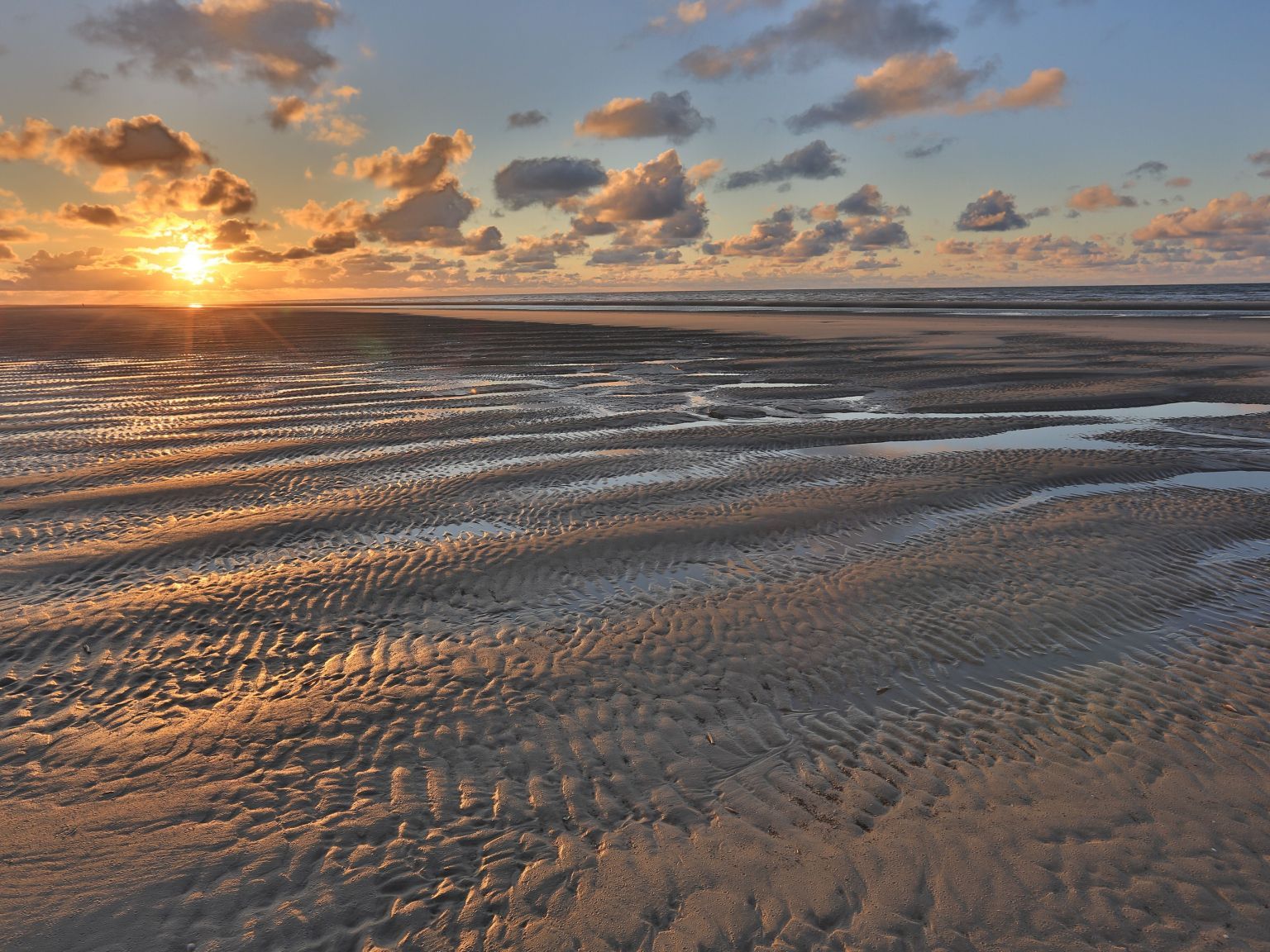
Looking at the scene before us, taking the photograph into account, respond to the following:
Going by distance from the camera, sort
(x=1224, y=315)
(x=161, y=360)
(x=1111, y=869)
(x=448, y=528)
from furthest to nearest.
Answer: (x=1224, y=315), (x=161, y=360), (x=448, y=528), (x=1111, y=869)

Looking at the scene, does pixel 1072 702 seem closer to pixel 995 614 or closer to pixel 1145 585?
pixel 995 614

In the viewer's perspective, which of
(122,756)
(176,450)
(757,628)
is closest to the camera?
(122,756)

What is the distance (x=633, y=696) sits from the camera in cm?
682

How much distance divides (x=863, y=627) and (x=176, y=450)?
14.8m

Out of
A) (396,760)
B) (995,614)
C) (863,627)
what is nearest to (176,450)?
(396,760)

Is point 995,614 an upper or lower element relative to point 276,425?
lower

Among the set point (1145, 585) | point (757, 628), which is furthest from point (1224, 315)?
point (757, 628)

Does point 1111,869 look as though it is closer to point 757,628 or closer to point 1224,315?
point 757,628

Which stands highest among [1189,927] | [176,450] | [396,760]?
[176,450]

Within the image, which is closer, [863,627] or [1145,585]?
[863,627]

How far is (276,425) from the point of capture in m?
18.3

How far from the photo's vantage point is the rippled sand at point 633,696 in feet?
15.0

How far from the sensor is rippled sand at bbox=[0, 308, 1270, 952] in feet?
15.0

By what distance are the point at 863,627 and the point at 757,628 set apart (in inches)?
47.5
